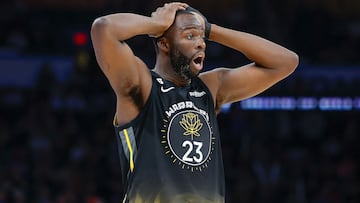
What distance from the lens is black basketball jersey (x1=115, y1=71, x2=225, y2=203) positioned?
366 cm

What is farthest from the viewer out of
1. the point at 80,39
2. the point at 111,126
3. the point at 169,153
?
the point at 80,39

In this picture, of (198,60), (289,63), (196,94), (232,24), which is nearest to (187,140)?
(196,94)

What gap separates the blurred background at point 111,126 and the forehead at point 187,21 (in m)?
6.24

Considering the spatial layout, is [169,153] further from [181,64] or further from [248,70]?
[248,70]

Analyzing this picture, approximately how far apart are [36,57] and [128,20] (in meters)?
7.78

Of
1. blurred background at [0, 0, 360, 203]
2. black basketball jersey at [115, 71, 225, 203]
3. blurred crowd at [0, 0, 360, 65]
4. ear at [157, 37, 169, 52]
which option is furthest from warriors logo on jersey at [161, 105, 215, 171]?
blurred crowd at [0, 0, 360, 65]

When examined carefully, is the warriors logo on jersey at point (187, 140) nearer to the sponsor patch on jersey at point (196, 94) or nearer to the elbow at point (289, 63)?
the sponsor patch on jersey at point (196, 94)

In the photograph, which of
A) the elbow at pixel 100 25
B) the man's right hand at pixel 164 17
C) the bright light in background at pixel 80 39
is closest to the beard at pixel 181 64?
the man's right hand at pixel 164 17

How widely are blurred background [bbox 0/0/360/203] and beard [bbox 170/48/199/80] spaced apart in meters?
6.17

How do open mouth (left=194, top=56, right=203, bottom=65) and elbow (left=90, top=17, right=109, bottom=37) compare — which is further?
open mouth (left=194, top=56, right=203, bottom=65)

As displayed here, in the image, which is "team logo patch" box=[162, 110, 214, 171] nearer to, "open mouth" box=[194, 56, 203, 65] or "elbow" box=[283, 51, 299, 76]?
"open mouth" box=[194, 56, 203, 65]

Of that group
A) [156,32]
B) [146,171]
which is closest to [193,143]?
[146,171]

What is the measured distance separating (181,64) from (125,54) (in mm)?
329

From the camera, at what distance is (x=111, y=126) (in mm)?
10891
